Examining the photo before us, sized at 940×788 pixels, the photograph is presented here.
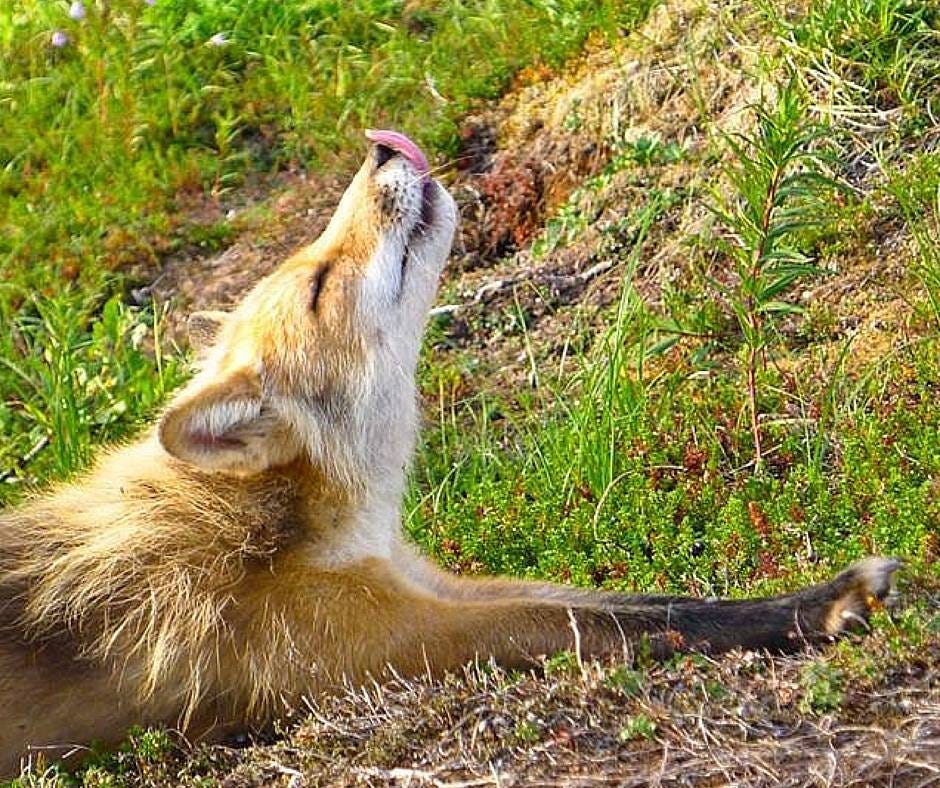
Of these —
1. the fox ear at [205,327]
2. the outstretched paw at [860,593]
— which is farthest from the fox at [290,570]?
the fox ear at [205,327]

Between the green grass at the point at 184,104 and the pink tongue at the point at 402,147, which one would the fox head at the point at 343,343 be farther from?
the green grass at the point at 184,104

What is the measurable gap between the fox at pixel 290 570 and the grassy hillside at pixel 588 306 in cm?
17

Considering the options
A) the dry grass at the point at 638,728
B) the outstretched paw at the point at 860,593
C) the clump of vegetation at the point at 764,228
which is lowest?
the outstretched paw at the point at 860,593

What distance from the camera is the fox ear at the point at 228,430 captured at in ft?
14.8

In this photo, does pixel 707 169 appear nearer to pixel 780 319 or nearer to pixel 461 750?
pixel 780 319

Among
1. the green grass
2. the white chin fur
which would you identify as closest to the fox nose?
the white chin fur

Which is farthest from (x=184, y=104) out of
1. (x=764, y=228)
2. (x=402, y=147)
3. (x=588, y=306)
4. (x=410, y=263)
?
(x=764, y=228)

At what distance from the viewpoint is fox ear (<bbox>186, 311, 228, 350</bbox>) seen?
586 centimetres

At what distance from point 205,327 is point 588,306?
2.36 meters

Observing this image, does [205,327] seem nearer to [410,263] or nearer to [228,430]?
[410,263]

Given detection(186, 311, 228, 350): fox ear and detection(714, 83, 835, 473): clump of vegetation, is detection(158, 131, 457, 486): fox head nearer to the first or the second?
detection(186, 311, 228, 350): fox ear

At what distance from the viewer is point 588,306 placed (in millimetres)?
7555

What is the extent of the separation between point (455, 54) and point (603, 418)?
4382 mm

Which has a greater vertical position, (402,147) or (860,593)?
(402,147)
